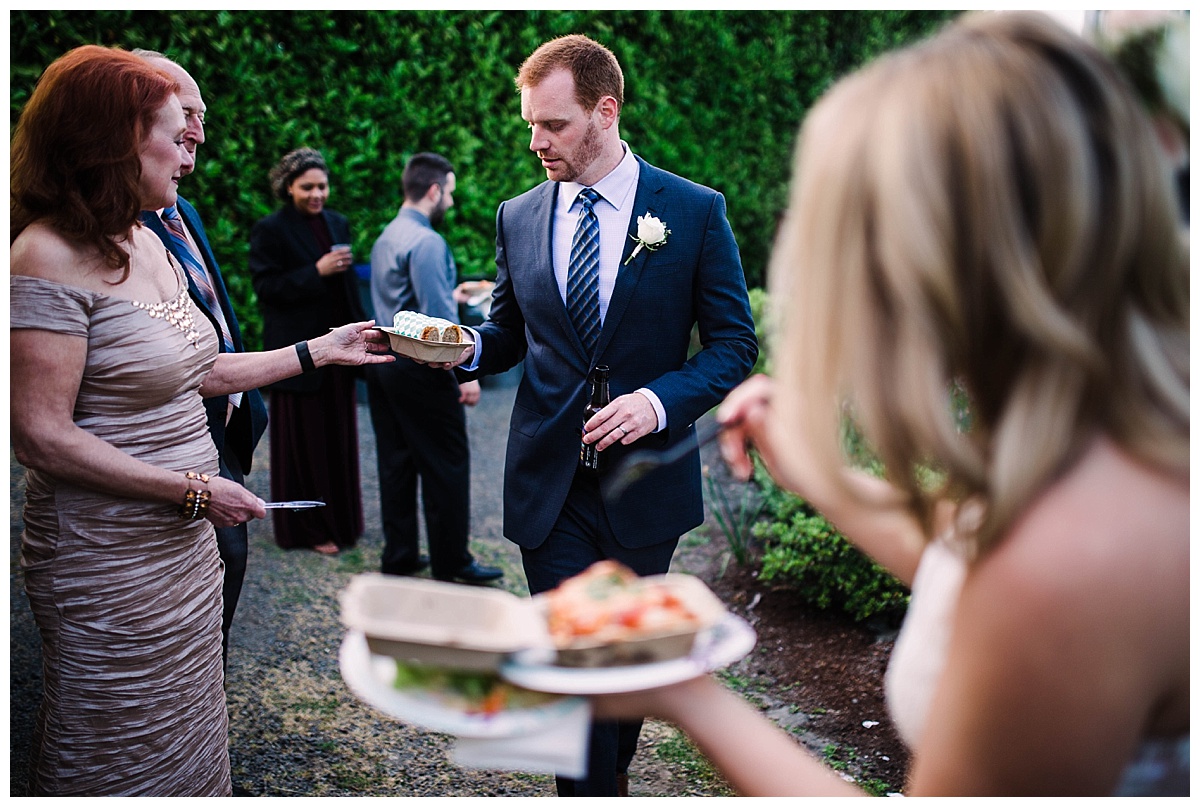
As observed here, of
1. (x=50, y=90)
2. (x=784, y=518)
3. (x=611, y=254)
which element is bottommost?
(x=784, y=518)

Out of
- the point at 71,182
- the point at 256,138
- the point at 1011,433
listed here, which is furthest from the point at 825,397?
the point at 256,138

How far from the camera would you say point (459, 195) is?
814 centimetres

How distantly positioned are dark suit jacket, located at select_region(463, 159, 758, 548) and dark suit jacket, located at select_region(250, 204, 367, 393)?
2447mm

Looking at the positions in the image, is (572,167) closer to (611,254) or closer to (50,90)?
(611,254)

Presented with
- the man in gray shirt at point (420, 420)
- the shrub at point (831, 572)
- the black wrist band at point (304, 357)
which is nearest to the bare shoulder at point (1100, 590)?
the black wrist band at point (304, 357)

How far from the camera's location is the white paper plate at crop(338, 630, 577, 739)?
3.88 feet

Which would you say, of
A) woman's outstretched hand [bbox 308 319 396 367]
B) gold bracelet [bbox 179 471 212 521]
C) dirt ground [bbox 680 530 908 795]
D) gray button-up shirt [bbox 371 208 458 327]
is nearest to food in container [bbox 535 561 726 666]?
gold bracelet [bbox 179 471 212 521]

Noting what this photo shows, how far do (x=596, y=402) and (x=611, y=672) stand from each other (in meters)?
1.55

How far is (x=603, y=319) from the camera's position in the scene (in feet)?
9.02

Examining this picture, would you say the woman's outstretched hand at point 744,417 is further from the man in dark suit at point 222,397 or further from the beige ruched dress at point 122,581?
the man in dark suit at point 222,397

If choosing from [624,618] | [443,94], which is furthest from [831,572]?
[443,94]

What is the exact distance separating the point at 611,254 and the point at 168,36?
5332 millimetres

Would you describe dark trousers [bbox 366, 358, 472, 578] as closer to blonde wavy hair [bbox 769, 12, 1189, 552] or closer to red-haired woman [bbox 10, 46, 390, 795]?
red-haired woman [bbox 10, 46, 390, 795]

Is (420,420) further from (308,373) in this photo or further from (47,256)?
(47,256)
